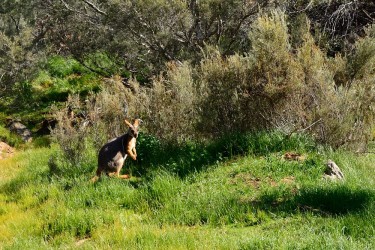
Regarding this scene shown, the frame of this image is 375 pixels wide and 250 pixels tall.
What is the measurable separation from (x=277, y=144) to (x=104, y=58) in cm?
950

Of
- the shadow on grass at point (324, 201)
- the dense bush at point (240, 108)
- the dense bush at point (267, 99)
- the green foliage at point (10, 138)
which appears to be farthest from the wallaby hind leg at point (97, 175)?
the green foliage at point (10, 138)

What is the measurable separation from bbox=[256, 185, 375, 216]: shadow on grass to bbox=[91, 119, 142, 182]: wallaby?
271cm

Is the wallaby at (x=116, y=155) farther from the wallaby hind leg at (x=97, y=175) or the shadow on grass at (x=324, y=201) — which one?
the shadow on grass at (x=324, y=201)

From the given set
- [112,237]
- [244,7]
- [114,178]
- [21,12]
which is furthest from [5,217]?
[21,12]

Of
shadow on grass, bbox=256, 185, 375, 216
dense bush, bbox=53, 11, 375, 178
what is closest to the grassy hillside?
shadow on grass, bbox=256, 185, 375, 216

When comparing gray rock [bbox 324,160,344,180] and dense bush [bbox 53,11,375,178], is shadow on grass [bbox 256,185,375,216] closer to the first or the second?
gray rock [bbox 324,160,344,180]

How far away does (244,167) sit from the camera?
741 centimetres

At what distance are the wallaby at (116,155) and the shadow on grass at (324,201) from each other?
2.71m

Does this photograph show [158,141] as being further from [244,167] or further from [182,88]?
[244,167]

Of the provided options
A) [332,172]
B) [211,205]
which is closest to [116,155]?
[211,205]

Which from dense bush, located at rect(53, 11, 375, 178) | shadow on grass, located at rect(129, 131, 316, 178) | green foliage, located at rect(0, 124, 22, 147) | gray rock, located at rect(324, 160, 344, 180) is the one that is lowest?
green foliage, located at rect(0, 124, 22, 147)

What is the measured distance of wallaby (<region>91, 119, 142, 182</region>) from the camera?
26.2 ft

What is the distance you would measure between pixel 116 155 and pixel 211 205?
90.2 inches

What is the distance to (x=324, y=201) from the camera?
5953mm
